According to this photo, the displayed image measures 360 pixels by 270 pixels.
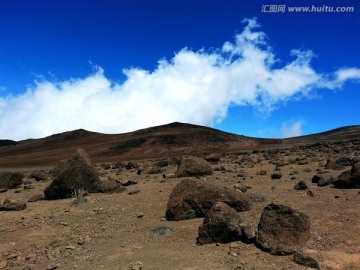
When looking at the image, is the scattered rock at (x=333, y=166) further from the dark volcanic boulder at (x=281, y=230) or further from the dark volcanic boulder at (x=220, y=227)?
the dark volcanic boulder at (x=220, y=227)

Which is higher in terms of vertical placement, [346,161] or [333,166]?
[346,161]

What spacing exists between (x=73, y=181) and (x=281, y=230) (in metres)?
9.06

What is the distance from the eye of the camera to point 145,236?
28.6 feet

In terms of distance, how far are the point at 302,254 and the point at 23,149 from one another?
71.0 m

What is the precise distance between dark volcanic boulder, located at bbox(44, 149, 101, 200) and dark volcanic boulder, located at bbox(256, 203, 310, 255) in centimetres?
820

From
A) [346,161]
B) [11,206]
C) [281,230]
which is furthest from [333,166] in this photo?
[11,206]

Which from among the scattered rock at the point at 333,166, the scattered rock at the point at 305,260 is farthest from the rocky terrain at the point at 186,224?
the scattered rock at the point at 333,166

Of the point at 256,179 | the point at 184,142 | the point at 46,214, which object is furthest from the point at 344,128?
the point at 46,214

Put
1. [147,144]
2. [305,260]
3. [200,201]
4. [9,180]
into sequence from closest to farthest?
[305,260]
[200,201]
[9,180]
[147,144]

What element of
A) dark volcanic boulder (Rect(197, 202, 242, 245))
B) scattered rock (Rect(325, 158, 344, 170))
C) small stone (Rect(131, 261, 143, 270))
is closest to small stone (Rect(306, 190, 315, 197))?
dark volcanic boulder (Rect(197, 202, 242, 245))

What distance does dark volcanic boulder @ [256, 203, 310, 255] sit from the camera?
23.4 ft

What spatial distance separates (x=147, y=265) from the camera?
22.9ft

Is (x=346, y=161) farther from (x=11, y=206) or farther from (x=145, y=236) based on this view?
(x=11, y=206)

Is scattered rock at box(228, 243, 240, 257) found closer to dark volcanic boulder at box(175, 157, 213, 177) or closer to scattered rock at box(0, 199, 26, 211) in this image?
scattered rock at box(0, 199, 26, 211)
